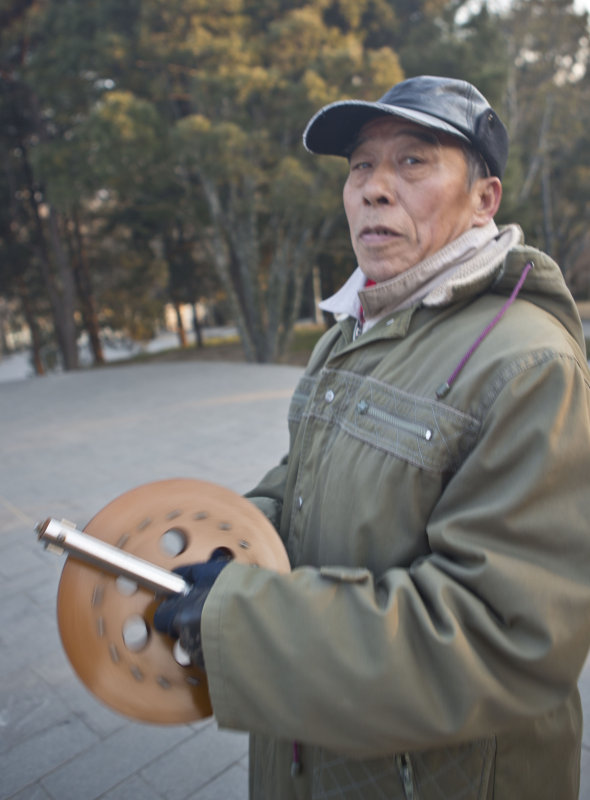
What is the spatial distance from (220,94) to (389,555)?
11.4 meters

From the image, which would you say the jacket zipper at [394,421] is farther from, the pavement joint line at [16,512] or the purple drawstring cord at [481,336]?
the pavement joint line at [16,512]

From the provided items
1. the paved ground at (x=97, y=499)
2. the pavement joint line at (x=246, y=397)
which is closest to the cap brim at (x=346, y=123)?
the paved ground at (x=97, y=499)

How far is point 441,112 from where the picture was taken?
1198 millimetres

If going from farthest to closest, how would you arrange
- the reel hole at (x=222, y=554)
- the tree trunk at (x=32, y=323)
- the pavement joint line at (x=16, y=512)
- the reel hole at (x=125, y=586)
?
1. the tree trunk at (x=32, y=323)
2. the pavement joint line at (x=16, y=512)
3. the reel hole at (x=222, y=554)
4. the reel hole at (x=125, y=586)

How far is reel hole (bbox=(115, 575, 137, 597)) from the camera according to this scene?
1063mm

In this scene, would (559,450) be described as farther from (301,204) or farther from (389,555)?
(301,204)

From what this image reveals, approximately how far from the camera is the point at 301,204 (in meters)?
11.3

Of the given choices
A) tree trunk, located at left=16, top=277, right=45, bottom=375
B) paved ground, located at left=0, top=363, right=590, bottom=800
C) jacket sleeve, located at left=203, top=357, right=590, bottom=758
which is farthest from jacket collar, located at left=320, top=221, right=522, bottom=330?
tree trunk, located at left=16, top=277, right=45, bottom=375

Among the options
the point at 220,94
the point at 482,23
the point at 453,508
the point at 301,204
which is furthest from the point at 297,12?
the point at 453,508

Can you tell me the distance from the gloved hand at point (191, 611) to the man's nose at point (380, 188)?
2.73ft

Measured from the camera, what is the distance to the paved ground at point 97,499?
2326mm

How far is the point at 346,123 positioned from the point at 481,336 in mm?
609

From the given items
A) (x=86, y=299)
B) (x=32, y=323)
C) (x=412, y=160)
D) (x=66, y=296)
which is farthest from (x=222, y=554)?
(x=86, y=299)

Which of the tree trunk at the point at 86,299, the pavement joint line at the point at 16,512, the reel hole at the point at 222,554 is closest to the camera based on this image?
the reel hole at the point at 222,554
